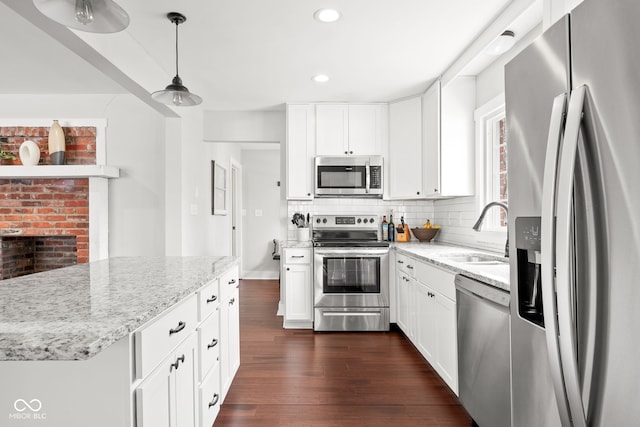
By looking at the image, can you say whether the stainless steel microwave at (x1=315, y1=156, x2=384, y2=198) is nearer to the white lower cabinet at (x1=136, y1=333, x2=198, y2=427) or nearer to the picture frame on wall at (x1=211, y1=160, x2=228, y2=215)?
the picture frame on wall at (x1=211, y1=160, x2=228, y2=215)

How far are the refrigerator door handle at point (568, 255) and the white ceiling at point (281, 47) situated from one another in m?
1.76

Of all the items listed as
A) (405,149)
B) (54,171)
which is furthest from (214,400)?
(54,171)

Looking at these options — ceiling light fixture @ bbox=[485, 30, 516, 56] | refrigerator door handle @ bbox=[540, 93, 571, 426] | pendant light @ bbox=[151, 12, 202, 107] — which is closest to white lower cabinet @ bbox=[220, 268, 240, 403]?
pendant light @ bbox=[151, 12, 202, 107]

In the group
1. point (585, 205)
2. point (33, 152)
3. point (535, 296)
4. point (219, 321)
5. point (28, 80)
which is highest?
point (28, 80)

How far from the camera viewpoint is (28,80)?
3.73 m

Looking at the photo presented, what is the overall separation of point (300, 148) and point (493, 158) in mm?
1943

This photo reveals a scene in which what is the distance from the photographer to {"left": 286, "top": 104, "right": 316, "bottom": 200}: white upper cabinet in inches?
161

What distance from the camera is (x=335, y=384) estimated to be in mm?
2529

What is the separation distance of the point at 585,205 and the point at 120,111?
14.9 feet

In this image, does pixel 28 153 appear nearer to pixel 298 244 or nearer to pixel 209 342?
pixel 298 244

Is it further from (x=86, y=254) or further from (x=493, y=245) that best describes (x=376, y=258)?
(x=86, y=254)

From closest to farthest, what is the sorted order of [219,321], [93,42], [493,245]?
1. [219,321]
2. [93,42]
3. [493,245]

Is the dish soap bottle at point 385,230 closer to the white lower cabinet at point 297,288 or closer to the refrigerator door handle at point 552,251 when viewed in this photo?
the white lower cabinet at point 297,288

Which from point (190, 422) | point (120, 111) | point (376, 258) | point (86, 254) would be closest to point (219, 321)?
point (190, 422)
